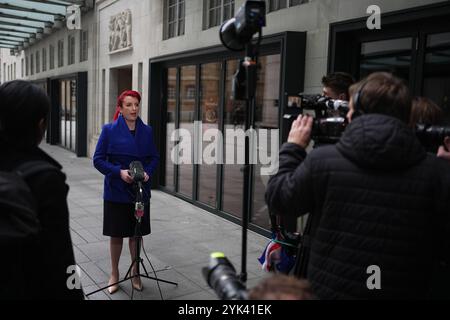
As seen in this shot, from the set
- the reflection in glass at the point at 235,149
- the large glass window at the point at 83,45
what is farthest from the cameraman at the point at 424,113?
the large glass window at the point at 83,45

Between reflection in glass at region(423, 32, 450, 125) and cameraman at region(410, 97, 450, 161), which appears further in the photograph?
reflection in glass at region(423, 32, 450, 125)

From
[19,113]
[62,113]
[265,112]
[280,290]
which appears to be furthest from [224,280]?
[62,113]

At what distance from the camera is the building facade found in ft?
13.4

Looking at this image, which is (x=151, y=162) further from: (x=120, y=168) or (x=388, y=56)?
(x=388, y=56)

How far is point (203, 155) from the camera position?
752 cm

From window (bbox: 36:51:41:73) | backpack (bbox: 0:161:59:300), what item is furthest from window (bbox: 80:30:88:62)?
backpack (bbox: 0:161:59:300)

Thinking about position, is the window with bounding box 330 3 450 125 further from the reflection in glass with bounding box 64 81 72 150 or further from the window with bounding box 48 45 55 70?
the window with bounding box 48 45 55 70

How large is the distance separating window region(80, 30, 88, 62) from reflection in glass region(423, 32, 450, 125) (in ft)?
37.7

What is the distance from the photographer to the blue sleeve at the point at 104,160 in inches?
152

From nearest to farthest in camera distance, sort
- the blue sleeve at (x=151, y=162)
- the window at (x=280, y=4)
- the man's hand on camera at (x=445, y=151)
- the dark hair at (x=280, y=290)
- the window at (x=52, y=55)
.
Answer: the dark hair at (x=280, y=290) < the man's hand on camera at (x=445, y=151) < the blue sleeve at (x=151, y=162) < the window at (x=280, y=4) < the window at (x=52, y=55)

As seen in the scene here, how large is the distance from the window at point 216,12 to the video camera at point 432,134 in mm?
5008

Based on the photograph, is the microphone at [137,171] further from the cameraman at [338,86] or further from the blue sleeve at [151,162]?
the cameraman at [338,86]
